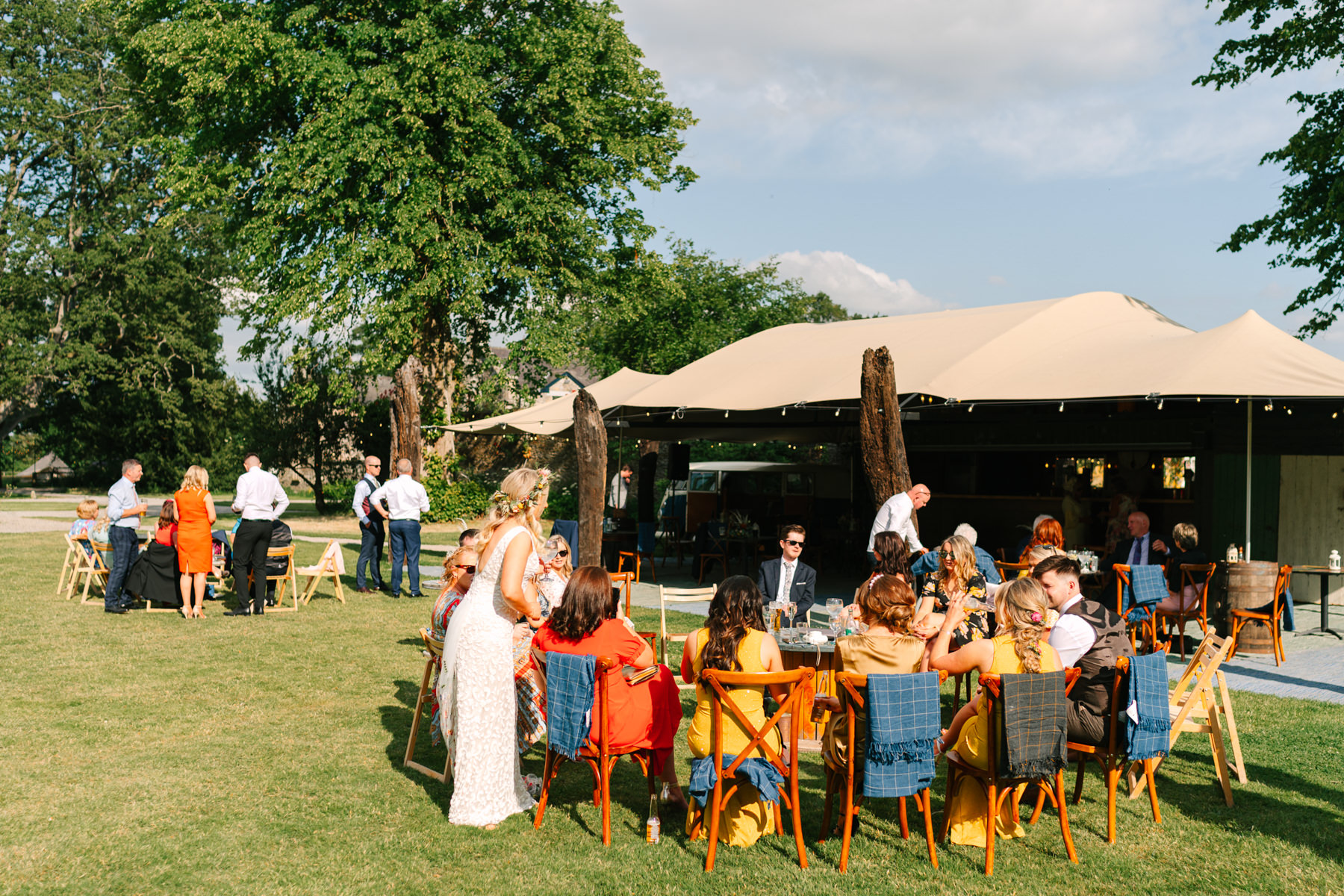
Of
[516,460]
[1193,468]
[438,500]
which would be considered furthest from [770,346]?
[516,460]

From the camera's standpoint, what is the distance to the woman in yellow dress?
13.3 ft

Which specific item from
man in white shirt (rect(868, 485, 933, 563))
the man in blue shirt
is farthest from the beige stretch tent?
man in white shirt (rect(868, 485, 933, 563))

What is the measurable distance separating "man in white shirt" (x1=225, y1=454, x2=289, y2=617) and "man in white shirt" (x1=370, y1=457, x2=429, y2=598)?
1.37 meters

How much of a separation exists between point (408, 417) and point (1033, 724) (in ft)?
48.8

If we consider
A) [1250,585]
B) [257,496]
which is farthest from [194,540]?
[1250,585]

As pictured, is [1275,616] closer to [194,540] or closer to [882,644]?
[882,644]

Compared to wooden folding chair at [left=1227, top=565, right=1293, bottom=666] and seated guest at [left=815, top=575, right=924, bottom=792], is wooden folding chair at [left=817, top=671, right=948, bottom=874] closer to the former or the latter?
seated guest at [left=815, top=575, right=924, bottom=792]

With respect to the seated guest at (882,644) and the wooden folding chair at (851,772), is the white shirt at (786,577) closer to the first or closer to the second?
the seated guest at (882,644)

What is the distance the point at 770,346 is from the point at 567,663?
10.2 meters

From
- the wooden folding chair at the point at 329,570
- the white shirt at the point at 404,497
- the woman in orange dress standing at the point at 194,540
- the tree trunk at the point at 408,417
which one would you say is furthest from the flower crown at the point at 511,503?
the tree trunk at the point at 408,417

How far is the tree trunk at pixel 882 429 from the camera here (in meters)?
8.64

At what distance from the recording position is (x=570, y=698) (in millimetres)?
4148

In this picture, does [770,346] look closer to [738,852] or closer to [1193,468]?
[1193,468]

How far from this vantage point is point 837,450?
1850 centimetres
